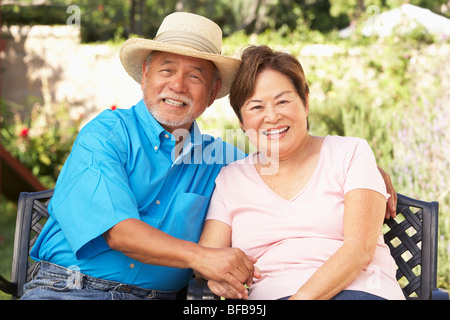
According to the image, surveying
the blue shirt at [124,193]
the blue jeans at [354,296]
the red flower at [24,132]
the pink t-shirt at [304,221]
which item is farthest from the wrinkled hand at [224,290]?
the red flower at [24,132]

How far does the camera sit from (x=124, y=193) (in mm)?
2311

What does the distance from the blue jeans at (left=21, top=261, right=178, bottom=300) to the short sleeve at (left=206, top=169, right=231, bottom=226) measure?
0.47 metres

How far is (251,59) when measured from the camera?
2.63 meters

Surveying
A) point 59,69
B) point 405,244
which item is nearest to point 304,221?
point 405,244

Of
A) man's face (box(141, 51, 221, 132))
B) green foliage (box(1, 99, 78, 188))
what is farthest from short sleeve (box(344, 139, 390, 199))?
green foliage (box(1, 99, 78, 188))

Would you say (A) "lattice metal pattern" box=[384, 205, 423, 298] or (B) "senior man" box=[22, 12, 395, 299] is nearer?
(B) "senior man" box=[22, 12, 395, 299]

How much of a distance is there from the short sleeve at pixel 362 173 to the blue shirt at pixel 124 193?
73 centimetres

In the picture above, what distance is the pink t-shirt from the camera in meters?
2.38

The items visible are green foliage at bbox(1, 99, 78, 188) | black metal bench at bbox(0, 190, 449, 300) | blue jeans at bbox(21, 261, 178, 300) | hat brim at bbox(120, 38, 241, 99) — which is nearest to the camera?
blue jeans at bbox(21, 261, 178, 300)

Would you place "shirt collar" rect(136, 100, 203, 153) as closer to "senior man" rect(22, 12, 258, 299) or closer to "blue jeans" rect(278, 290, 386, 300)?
"senior man" rect(22, 12, 258, 299)

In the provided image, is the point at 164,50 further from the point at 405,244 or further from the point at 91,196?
the point at 405,244

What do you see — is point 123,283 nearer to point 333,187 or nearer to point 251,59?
point 333,187

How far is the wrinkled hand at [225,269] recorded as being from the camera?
223cm
